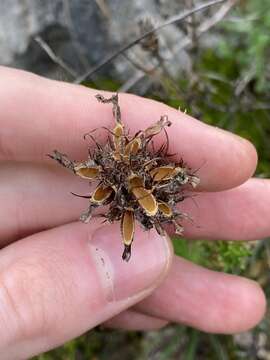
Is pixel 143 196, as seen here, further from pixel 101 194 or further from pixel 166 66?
pixel 166 66

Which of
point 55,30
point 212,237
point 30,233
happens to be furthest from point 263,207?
Answer: point 55,30

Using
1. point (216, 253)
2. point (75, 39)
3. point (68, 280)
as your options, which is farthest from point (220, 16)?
point (68, 280)

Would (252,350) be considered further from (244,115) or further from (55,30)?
(55,30)

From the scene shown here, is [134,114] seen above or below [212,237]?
above

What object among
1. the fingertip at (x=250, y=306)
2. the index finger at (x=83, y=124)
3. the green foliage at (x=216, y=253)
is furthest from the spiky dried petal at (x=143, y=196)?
the fingertip at (x=250, y=306)

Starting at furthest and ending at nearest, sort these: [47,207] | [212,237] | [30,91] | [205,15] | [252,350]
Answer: [205,15]
[252,350]
[212,237]
[47,207]
[30,91]

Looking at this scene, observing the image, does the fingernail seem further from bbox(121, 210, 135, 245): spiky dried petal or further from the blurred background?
the blurred background

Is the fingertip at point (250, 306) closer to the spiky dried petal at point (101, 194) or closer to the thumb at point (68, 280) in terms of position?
the thumb at point (68, 280)
